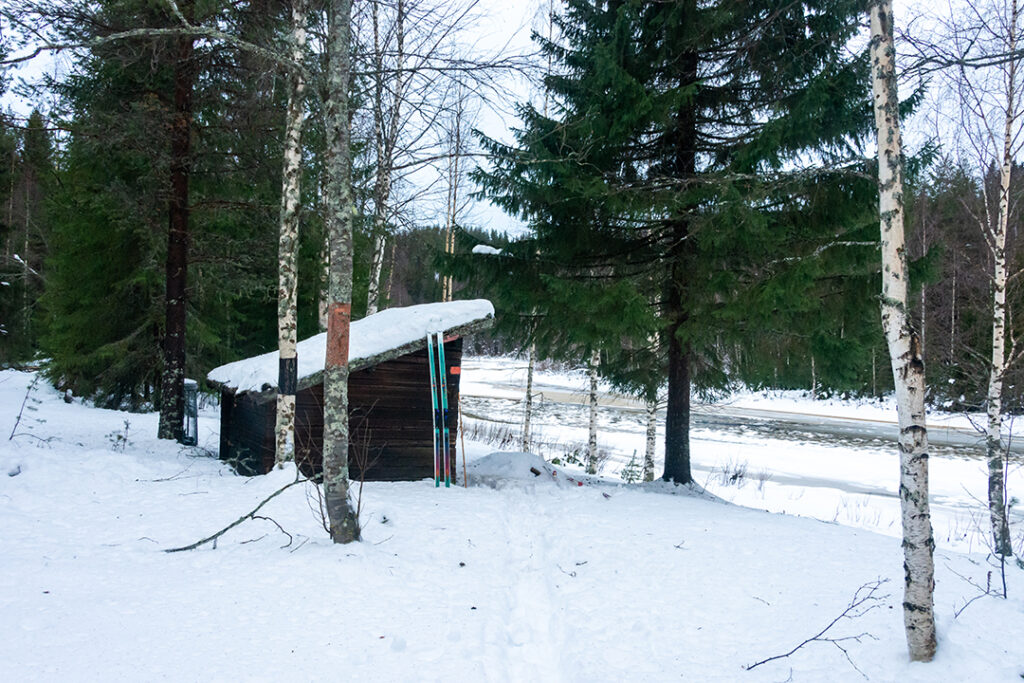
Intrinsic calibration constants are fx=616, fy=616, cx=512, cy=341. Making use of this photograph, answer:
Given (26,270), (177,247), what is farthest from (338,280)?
(26,270)

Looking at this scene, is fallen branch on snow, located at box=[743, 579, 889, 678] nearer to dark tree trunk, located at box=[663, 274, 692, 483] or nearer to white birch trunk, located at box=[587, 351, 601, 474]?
dark tree trunk, located at box=[663, 274, 692, 483]

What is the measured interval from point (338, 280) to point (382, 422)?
3.83 meters

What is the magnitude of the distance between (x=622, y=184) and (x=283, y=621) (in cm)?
671

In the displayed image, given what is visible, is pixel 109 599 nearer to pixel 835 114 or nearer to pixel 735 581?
pixel 735 581

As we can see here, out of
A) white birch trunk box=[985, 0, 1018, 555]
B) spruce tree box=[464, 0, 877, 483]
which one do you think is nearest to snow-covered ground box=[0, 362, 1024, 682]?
white birch trunk box=[985, 0, 1018, 555]

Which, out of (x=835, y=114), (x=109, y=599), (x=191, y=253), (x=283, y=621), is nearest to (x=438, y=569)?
(x=283, y=621)

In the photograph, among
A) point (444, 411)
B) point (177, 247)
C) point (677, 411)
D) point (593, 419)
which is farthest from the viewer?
point (593, 419)

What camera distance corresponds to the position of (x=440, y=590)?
4703mm

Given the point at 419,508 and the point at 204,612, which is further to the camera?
the point at 419,508

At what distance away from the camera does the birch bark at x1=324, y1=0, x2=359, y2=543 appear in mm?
5305

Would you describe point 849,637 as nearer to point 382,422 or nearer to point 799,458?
point 382,422

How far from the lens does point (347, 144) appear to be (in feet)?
18.0

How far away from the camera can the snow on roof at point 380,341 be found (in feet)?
26.5

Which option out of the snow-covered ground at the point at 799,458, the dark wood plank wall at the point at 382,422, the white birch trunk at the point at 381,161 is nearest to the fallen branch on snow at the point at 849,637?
the snow-covered ground at the point at 799,458
